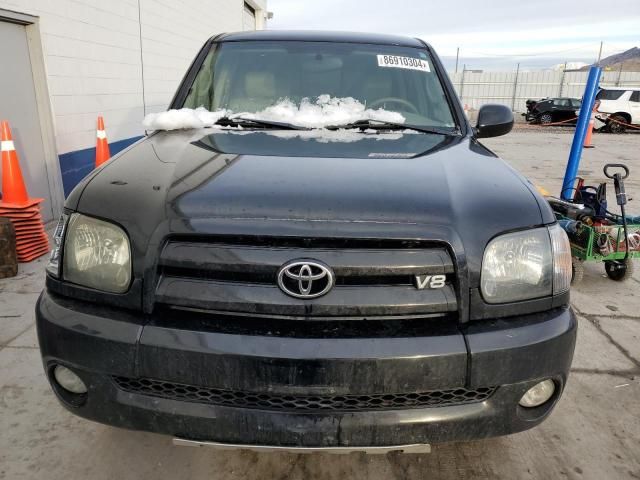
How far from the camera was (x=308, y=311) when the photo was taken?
1574 mm

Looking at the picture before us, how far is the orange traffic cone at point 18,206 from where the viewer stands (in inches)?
173

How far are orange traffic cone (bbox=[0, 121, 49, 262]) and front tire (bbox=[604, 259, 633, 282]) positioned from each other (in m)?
5.09

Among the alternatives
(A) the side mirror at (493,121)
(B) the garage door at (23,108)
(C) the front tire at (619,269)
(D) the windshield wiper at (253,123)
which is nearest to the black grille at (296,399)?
(D) the windshield wiper at (253,123)

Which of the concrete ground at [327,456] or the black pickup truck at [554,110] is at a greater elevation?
the black pickup truck at [554,110]

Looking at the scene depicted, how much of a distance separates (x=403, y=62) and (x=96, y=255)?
84.8 inches

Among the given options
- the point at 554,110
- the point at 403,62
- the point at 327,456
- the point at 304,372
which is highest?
the point at 403,62

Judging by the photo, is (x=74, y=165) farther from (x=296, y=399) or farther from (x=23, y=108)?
(x=296, y=399)

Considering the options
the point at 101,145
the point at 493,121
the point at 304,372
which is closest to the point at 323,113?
the point at 493,121

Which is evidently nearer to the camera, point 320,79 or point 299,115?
point 299,115

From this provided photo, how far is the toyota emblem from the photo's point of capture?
1545 mm

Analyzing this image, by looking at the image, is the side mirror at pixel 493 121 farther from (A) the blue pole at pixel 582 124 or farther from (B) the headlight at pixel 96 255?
(A) the blue pole at pixel 582 124

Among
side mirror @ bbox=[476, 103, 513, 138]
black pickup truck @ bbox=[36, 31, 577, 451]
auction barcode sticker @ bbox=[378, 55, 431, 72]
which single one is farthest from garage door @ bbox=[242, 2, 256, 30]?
black pickup truck @ bbox=[36, 31, 577, 451]

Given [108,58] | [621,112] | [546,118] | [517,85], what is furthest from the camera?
[517,85]

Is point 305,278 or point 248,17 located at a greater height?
point 248,17
